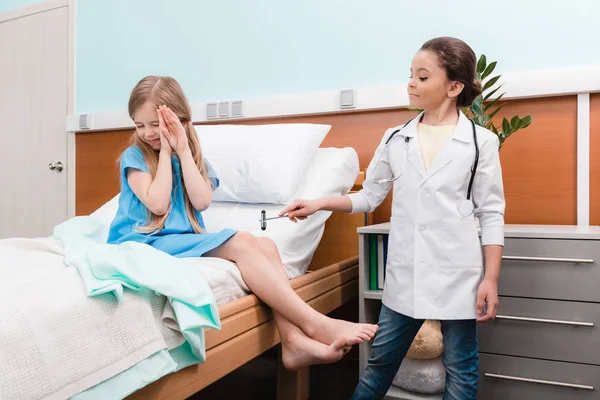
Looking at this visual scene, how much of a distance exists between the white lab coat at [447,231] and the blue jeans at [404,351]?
5 centimetres

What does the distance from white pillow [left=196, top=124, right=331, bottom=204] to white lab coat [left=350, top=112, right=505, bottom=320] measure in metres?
0.61

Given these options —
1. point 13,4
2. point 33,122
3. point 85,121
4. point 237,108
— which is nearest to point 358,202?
point 237,108

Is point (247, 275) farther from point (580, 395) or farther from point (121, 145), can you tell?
point (121, 145)

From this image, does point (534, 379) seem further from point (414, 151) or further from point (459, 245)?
point (414, 151)

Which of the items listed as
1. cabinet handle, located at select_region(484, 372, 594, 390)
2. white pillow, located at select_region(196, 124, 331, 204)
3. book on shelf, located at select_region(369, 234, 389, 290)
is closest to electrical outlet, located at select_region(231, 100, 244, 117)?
white pillow, located at select_region(196, 124, 331, 204)

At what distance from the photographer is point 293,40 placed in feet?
7.04

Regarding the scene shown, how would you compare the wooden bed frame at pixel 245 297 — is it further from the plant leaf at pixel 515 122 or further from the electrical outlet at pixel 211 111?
the plant leaf at pixel 515 122

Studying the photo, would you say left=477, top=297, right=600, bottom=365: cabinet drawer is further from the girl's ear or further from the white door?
the white door

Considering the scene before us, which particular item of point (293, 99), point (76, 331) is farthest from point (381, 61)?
point (76, 331)

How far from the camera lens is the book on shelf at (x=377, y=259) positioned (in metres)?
1.53

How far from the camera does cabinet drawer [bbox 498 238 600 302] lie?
1269mm

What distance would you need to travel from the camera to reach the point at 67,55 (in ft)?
8.95

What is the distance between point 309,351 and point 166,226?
0.52m

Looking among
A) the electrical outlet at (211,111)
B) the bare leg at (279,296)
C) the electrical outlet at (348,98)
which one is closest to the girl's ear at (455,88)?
the bare leg at (279,296)
